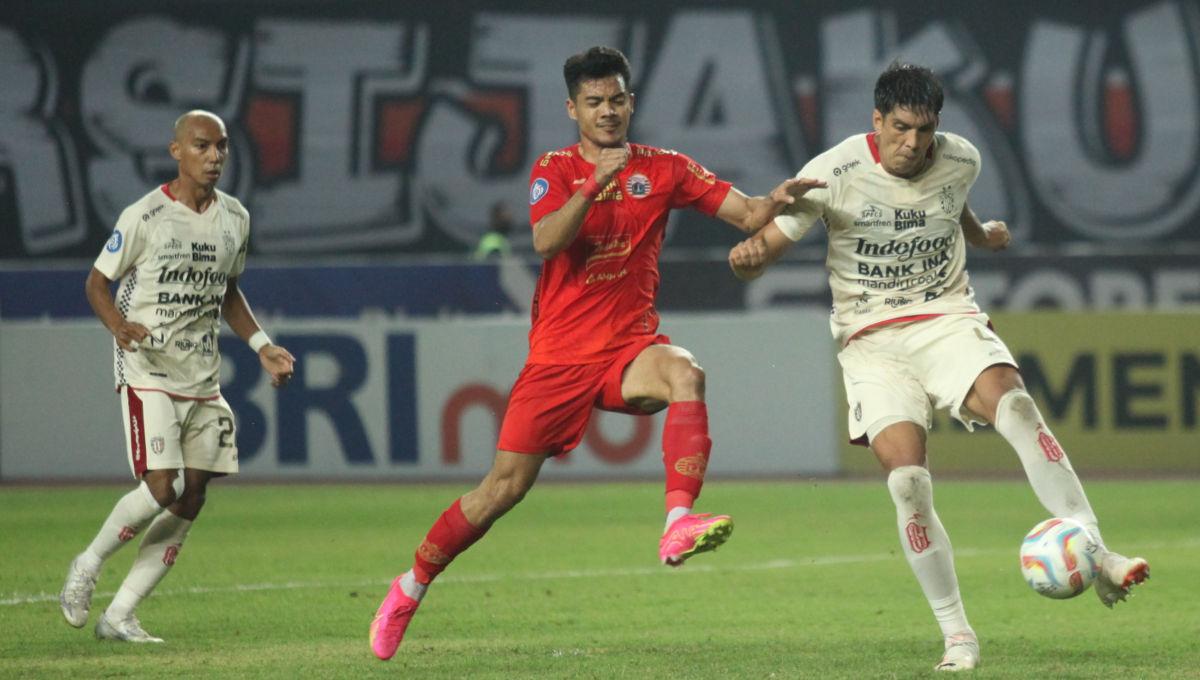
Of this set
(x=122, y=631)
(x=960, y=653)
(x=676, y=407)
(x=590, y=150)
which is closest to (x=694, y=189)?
(x=590, y=150)

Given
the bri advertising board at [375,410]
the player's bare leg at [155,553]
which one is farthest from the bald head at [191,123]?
the bri advertising board at [375,410]

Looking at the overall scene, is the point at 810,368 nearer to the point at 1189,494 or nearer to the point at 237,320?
the point at 1189,494

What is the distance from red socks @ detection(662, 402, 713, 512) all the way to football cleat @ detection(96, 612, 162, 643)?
2.33 m

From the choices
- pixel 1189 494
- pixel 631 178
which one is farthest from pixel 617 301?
pixel 1189 494

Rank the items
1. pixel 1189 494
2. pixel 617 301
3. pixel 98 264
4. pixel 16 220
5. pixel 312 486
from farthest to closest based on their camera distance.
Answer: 1. pixel 16 220
2. pixel 312 486
3. pixel 1189 494
4. pixel 98 264
5. pixel 617 301

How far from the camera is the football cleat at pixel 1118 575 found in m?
5.61

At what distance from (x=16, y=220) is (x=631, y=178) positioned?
17910mm

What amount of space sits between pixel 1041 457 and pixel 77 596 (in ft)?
12.3

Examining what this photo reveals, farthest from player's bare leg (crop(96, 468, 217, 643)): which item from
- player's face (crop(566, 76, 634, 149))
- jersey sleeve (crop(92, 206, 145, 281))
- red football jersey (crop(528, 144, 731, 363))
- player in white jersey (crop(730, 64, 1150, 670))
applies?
player in white jersey (crop(730, 64, 1150, 670))

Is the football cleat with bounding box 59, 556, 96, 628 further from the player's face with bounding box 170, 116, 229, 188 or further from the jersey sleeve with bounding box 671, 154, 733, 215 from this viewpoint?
the jersey sleeve with bounding box 671, 154, 733, 215

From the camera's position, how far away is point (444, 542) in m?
6.55

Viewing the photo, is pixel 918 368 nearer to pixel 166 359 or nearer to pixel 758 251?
pixel 758 251

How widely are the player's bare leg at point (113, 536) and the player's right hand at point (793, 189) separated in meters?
2.71

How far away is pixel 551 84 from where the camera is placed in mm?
23094
